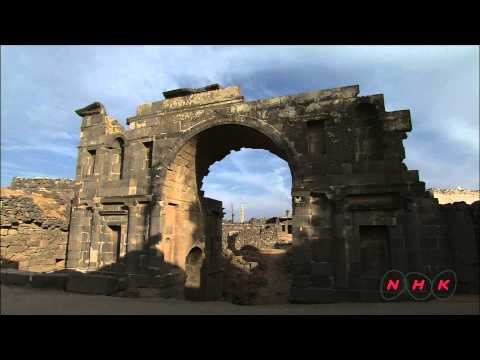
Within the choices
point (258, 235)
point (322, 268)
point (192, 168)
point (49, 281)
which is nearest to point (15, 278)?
point (49, 281)

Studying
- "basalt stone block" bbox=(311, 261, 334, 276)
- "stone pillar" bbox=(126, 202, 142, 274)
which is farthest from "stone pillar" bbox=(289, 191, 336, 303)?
"stone pillar" bbox=(126, 202, 142, 274)

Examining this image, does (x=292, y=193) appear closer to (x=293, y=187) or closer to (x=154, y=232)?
(x=293, y=187)

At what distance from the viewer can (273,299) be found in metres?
15.0

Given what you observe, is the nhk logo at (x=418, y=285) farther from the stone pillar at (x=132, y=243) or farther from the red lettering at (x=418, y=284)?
the stone pillar at (x=132, y=243)

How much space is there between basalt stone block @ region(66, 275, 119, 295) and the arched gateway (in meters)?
2.17

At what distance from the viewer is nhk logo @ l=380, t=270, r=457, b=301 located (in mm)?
7414

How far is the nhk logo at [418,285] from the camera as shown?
24.3ft

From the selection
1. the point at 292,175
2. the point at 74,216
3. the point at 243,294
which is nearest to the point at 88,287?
the point at 74,216

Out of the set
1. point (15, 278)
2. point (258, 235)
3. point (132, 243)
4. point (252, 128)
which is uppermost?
point (252, 128)

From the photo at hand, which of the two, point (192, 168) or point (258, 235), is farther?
point (258, 235)

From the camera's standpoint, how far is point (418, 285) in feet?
24.9

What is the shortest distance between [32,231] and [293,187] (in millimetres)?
10512

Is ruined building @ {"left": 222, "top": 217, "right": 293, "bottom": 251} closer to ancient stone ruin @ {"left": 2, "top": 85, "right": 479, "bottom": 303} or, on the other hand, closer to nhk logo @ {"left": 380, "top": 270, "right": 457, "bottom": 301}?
ancient stone ruin @ {"left": 2, "top": 85, "right": 479, "bottom": 303}

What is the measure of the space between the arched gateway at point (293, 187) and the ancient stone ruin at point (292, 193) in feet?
0.11
